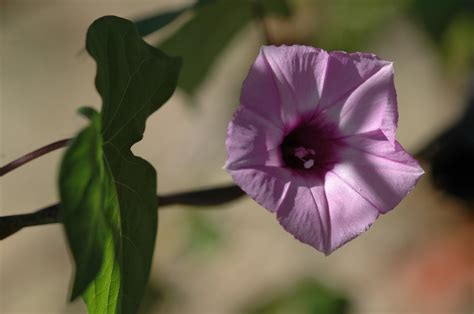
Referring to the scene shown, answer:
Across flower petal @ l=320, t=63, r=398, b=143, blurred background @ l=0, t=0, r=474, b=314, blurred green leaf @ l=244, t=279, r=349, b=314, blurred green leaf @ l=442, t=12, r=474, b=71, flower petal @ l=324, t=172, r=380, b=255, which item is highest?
flower petal @ l=320, t=63, r=398, b=143

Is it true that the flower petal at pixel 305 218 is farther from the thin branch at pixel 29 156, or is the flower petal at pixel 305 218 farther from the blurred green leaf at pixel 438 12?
the blurred green leaf at pixel 438 12

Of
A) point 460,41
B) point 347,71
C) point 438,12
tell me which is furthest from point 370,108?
point 460,41

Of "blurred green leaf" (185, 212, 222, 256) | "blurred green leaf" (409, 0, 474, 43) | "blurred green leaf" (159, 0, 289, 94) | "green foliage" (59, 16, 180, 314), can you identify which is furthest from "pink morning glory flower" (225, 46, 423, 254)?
"blurred green leaf" (185, 212, 222, 256)

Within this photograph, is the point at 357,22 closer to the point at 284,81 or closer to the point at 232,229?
the point at 232,229

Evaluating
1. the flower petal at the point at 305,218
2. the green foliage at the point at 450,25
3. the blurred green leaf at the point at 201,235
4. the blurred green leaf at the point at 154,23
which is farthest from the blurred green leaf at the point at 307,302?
the flower petal at the point at 305,218

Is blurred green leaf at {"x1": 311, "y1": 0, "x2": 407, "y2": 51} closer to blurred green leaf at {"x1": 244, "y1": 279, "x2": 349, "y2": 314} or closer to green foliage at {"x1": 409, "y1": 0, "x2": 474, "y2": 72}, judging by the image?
green foliage at {"x1": 409, "y1": 0, "x2": 474, "y2": 72}

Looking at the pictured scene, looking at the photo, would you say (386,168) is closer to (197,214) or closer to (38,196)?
(197,214)

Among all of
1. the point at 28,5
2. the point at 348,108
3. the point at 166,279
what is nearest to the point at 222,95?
the point at 166,279
